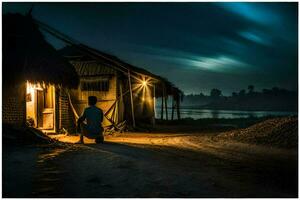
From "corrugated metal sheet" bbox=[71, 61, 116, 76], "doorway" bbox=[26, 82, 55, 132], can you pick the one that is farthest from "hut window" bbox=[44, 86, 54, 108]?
"corrugated metal sheet" bbox=[71, 61, 116, 76]

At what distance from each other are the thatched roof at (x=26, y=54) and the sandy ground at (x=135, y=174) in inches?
109

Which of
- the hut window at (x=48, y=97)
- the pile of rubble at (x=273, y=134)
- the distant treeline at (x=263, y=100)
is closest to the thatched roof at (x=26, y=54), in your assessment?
the hut window at (x=48, y=97)

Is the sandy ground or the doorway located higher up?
the doorway

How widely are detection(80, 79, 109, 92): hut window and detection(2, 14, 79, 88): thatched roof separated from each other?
5.04 m

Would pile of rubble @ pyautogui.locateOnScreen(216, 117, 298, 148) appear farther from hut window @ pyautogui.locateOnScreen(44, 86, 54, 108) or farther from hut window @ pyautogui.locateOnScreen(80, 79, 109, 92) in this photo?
hut window @ pyautogui.locateOnScreen(44, 86, 54, 108)

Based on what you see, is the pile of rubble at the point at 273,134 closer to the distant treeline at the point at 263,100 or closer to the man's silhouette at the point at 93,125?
the man's silhouette at the point at 93,125

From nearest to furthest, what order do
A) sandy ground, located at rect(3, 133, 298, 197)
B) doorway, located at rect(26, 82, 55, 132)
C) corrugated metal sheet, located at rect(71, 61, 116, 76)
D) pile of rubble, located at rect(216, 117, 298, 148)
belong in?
sandy ground, located at rect(3, 133, 298, 197), pile of rubble, located at rect(216, 117, 298, 148), doorway, located at rect(26, 82, 55, 132), corrugated metal sheet, located at rect(71, 61, 116, 76)

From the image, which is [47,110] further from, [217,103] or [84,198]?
[217,103]

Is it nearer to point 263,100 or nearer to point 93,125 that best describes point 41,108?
point 93,125

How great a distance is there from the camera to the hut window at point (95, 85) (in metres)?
15.9

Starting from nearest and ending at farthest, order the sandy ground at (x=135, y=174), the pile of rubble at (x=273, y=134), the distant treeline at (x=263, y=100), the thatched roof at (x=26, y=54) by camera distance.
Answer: the sandy ground at (x=135, y=174), the thatched roof at (x=26, y=54), the pile of rubble at (x=273, y=134), the distant treeline at (x=263, y=100)

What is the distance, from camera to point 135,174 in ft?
16.5

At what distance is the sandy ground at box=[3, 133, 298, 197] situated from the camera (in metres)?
4.31

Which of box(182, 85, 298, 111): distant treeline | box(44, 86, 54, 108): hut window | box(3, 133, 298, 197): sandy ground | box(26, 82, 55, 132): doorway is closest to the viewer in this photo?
box(3, 133, 298, 197): sandy ground
